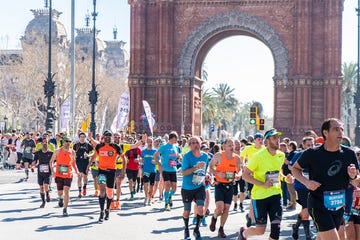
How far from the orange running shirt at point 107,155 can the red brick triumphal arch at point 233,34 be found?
97.2 ft

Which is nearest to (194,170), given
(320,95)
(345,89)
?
(320,95)

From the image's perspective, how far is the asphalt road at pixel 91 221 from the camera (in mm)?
12734

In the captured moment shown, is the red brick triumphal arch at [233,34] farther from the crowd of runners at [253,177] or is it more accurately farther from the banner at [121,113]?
the crowd of runners at [253,177]

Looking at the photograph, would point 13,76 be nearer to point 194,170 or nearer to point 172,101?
point 172,101

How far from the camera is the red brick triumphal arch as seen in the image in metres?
43.0

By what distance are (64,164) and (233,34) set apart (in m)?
32.5

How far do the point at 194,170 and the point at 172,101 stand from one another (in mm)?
33696

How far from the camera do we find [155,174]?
62.4 feet

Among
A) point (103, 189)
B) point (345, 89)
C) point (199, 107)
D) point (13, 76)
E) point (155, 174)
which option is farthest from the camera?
point (345, 89)

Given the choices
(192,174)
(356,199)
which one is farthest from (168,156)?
(356,199)

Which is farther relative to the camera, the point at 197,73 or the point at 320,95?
the point at 197,73

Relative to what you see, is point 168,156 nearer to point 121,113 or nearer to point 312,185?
point 121,113

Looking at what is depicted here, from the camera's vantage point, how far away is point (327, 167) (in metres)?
7.77

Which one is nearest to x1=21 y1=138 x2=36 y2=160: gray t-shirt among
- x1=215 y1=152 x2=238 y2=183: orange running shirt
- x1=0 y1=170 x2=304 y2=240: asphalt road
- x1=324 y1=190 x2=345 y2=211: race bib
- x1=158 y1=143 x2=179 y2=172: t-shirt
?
x1=0 y1=170 x2=304 y2=240: asphalt road
